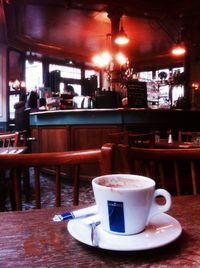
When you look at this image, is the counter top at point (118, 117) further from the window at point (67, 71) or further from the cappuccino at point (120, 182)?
the window at point (67, 71)

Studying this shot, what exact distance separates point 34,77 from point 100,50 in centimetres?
251

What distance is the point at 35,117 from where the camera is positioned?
18.4 feet

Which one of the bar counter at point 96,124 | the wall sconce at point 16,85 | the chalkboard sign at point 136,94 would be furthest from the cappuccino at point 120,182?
the wall sconce at point 16,85

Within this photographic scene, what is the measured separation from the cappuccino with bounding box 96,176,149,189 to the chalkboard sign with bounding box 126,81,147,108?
425 centimetres

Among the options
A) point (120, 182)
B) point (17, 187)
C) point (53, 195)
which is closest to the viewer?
point (120, 182)

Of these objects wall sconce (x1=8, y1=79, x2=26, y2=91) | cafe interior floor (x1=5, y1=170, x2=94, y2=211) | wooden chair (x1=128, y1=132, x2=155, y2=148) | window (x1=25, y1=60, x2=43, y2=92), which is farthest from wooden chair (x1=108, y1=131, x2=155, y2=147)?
window (x1=25, y1=60, x2=43, y2=92)

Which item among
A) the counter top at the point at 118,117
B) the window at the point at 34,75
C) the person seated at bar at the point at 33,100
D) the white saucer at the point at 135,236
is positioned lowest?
the white saucer at the point at 135,236

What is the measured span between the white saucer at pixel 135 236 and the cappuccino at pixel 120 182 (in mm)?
81

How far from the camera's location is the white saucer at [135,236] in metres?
0.51

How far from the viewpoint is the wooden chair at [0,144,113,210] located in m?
0.99

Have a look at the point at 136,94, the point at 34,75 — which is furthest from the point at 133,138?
the point at 34,75

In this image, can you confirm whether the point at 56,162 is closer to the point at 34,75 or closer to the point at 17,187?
the point at 17,187

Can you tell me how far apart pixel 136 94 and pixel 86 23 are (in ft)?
11.9

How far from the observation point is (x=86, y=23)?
7.70 meters
